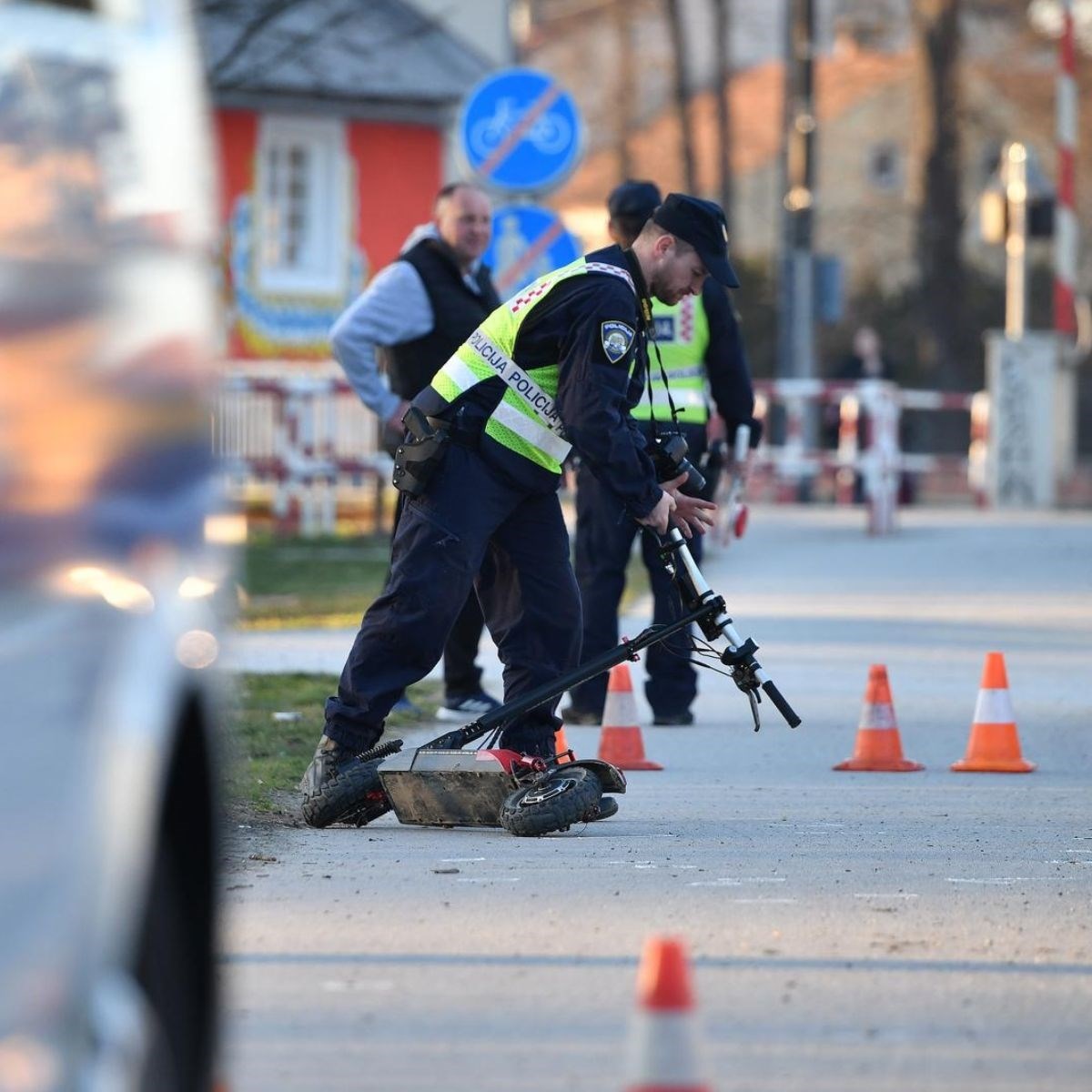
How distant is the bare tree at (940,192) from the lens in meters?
35.1

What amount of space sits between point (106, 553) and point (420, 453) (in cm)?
459

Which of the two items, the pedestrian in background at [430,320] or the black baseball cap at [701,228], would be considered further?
the pedestrian in background at [430,320]

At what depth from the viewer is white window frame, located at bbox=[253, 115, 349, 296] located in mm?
28547

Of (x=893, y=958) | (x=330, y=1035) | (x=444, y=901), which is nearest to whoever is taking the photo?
(x=330, y=1035)

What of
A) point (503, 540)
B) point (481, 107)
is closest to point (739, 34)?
point (481, 107)

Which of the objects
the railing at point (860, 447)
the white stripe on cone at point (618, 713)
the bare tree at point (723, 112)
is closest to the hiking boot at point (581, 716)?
the white stripe on cone at point (618, 713)

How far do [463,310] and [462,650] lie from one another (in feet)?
4.08

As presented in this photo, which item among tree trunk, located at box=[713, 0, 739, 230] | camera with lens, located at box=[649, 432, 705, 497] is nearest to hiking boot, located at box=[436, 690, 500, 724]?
camera with lens, located at box=[649, 432, 705, 497]

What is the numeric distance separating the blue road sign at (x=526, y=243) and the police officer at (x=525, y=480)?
590 cm

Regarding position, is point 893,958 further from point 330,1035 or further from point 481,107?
point 481,107

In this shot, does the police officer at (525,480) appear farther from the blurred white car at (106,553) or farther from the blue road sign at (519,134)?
the blue road sign at (519,134)

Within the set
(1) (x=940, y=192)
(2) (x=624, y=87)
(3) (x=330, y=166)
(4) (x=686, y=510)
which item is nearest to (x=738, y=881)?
(4) (x=686, y=510)

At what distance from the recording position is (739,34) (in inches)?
3460

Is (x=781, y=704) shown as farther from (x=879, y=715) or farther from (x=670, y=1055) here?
(x=670, y=1055)
